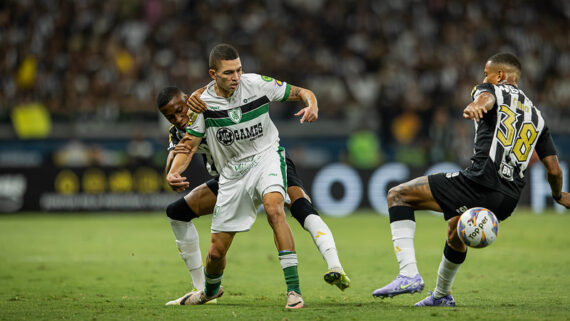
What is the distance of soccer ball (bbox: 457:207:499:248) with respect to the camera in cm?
634

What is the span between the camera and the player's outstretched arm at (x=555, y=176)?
A: 6875 millimetres

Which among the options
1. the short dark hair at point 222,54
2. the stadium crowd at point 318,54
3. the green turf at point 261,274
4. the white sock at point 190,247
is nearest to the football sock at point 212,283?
the green turf at point 261,274

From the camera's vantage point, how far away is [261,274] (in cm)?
991

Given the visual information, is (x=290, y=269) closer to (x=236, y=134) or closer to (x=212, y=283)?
(x=212, y=283)

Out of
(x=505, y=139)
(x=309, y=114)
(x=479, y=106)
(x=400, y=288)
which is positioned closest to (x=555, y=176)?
(x=505, y=139)

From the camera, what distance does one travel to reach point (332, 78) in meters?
24.1

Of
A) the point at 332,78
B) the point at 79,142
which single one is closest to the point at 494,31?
the point at 332,78

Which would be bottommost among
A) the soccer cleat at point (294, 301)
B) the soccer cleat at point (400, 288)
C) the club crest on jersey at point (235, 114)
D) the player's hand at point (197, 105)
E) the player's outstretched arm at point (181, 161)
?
the soccer cleat at point (294, 301)

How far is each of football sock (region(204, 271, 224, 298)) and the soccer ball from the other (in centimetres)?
236

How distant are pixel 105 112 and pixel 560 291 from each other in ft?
53.9

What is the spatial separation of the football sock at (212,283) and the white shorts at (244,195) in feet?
1.69

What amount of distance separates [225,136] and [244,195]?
58cm

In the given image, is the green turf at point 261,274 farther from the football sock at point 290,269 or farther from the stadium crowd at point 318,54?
the stadium crowd at point 318,54

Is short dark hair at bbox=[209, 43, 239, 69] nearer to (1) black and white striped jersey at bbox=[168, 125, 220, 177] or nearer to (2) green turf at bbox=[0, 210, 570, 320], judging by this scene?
(1) black and white striped jersey at bbox=[168, 125, 220, 177]
